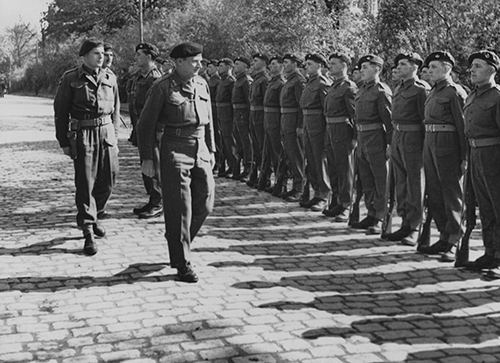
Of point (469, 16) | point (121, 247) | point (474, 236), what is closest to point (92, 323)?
point (121, 247)

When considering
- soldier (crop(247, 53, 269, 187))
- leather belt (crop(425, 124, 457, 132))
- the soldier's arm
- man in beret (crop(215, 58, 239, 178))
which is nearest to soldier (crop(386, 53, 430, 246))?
leather belt (crop(425, 124, 457, 132))

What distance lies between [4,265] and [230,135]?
668 centimetres

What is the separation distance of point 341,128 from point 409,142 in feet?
5.10

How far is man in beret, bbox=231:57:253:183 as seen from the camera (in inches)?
507

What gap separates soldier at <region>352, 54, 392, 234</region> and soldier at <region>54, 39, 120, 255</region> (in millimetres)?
2949

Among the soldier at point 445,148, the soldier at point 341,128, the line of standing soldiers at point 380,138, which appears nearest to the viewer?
the line of standing soldiers at point 380,138

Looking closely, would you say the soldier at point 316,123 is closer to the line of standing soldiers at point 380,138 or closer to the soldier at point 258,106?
the line of standing soldiers at point 380,138

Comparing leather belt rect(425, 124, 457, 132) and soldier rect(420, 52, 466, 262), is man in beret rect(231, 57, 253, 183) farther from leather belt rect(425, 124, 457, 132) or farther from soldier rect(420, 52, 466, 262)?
leather belt rect(425, 124, 457, 132)

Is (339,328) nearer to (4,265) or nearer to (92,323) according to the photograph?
(92,323)

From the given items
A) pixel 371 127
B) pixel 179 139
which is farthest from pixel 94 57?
pixel 371 127

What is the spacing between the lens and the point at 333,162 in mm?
10000

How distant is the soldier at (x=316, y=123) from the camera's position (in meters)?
10.3

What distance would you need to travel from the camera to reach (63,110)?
7992 mm

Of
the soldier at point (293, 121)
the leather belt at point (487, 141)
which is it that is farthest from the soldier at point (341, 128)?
the leather belt at point (487, 141)
